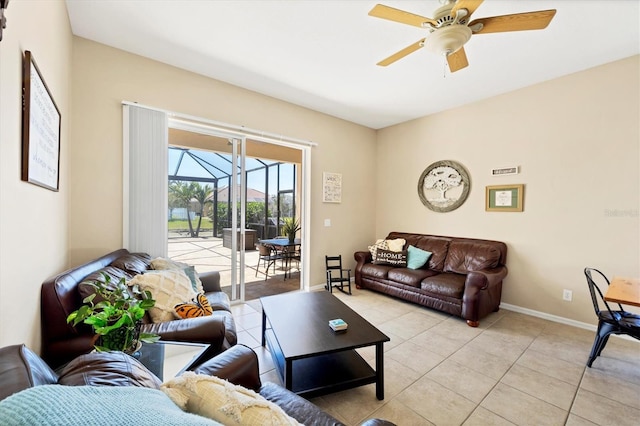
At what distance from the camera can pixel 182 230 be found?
3.23 m

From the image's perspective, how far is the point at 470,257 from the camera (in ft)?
11.6

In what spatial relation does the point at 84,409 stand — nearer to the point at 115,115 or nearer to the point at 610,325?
the point at 115,115

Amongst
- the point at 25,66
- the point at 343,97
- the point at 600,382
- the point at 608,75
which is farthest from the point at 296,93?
the point at 600,382

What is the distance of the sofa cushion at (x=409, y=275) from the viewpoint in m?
3.47

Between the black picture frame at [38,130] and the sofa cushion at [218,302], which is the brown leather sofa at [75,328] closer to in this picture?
the sofa cushion at [218,302]

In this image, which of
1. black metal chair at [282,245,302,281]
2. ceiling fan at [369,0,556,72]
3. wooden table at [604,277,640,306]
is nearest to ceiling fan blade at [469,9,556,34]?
ceiling fan at [369,0,556,72]

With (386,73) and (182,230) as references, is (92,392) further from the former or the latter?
(386,73)

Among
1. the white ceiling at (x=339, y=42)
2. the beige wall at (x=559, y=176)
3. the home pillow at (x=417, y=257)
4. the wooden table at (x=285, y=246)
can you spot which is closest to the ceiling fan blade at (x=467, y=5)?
the white ceiling at (x=339, y=42)

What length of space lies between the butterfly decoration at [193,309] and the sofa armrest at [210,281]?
2.29 feet

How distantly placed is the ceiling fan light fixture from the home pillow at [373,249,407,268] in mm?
2763

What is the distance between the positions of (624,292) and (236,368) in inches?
106

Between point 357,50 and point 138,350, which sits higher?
point 357,50

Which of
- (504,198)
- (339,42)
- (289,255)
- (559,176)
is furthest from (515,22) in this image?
(289,255)

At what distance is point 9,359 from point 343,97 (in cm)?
386
